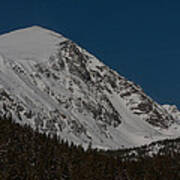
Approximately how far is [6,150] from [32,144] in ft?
55.4

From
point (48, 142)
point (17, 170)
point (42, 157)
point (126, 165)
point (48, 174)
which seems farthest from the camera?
point (48, 142)

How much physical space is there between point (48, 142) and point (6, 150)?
76.1 feet

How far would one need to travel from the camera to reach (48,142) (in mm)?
132750

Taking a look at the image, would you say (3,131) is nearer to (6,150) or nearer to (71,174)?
(6,150)

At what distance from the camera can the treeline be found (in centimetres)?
10125

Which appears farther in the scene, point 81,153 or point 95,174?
point 81,153

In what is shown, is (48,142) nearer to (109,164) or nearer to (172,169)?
(109,164)

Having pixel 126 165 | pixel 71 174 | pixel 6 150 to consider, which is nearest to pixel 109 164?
pixel 126 165

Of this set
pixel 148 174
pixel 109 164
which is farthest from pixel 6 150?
pixel 148 174

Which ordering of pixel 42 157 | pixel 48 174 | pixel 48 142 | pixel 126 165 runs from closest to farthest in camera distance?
pixel 48 174 < pixel 42 157 < pixel 126 165 < pixel 48 142

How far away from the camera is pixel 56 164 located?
368ft

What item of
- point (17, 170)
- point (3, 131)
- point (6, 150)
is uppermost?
point (3, 131)

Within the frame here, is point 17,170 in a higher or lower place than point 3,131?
lower

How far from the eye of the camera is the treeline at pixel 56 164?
101 meters
